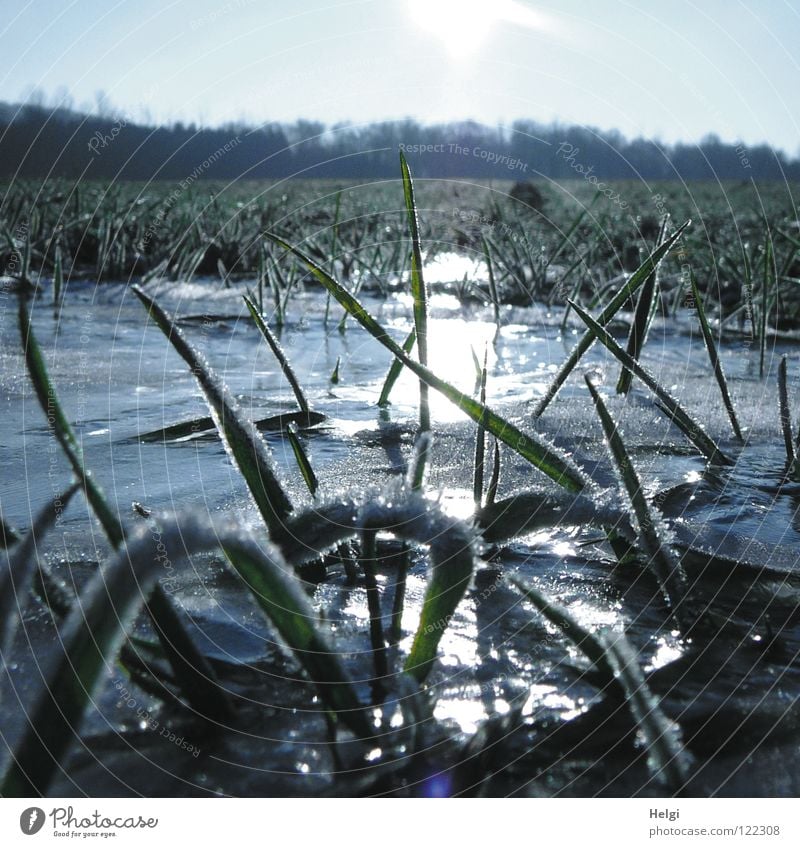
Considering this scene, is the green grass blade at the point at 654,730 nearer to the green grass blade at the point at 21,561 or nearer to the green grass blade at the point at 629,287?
the green grass blade at the point at 21,561

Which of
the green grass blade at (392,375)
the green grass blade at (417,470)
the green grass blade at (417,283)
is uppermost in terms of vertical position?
the green grass blade at (417,283)

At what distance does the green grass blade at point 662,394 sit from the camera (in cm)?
102

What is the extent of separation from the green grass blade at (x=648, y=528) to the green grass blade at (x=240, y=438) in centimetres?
30

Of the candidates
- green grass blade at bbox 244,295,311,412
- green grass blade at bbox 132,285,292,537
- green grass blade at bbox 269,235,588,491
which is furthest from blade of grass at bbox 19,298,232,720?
green grass blade at bbox 244,295,311,412

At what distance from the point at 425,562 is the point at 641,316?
877 millimetres

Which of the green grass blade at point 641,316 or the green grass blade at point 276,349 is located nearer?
the green grass blade at point 276,349

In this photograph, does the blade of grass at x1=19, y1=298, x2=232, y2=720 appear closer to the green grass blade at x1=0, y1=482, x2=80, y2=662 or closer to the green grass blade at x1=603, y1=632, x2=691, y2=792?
the green grass blade at x1=0, y1=482, x2=80, y2=662

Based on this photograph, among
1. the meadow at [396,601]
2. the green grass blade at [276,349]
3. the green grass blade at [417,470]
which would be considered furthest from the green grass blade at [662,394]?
the green grass blade at [276,349]

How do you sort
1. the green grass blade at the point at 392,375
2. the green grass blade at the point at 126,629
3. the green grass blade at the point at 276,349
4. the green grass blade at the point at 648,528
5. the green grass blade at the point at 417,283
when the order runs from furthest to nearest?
1. the green grass blade at the point at 392,375
2. the green grass blade at the point at 276,349
3. the green grass blade at the point at 417,283
4. the green grass blade at the point at 648,528
5. the green grass blade at the point at 126,629

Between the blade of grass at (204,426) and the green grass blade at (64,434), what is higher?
the green grass blade at (64,434)

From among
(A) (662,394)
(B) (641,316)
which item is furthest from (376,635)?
(B) (641,316)

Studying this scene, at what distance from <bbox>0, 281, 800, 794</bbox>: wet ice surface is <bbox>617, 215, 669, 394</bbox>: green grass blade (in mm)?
45

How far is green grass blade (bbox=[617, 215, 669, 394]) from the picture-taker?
1459 mm
